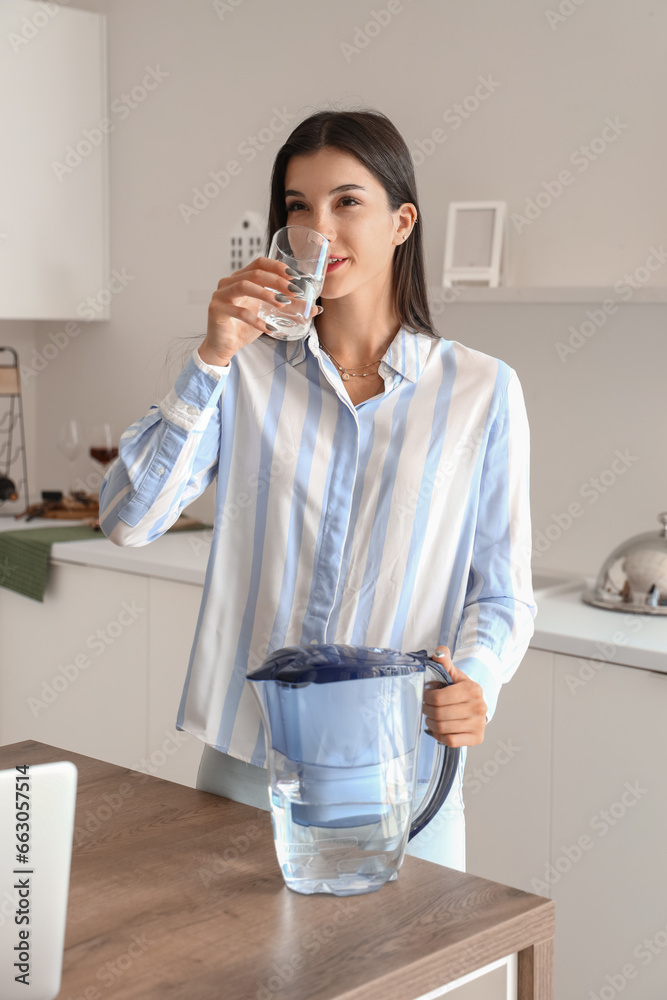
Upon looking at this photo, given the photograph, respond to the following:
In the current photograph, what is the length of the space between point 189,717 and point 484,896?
488mm

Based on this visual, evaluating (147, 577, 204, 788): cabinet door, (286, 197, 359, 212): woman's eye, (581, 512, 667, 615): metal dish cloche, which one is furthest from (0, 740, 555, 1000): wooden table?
(147, 577, 204, 788): cabinet door

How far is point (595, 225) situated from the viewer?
238 centimetres

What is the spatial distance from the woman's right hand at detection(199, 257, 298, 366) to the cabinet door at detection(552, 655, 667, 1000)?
101 centimetres

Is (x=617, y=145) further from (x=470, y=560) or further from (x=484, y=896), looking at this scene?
(x=484, y=896)

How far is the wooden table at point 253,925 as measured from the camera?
750 millimetres

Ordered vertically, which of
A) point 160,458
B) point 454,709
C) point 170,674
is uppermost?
point 160,458

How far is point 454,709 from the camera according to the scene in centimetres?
101

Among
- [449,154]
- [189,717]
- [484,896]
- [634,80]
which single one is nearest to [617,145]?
[634,80]
